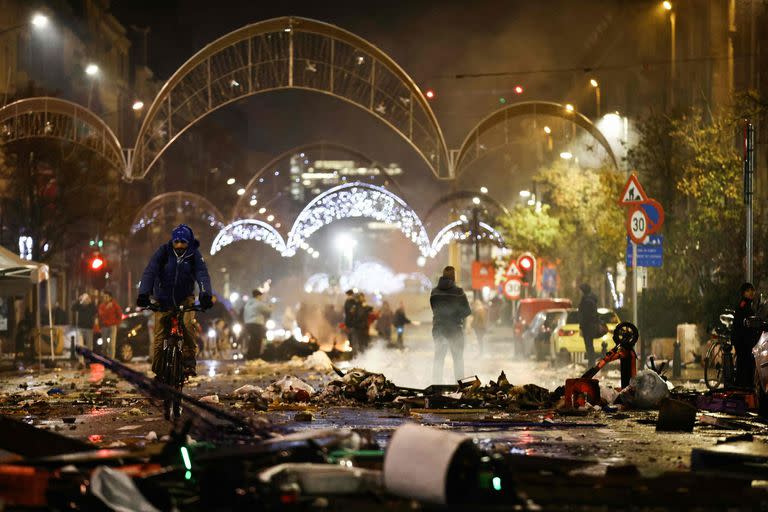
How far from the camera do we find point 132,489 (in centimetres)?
759

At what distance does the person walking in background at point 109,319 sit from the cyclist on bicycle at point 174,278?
63.2 feet

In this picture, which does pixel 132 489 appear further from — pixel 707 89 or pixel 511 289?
pixel 707 89

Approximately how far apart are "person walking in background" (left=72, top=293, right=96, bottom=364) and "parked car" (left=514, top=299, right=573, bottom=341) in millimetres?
12977

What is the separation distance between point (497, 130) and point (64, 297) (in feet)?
108

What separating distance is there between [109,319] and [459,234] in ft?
167

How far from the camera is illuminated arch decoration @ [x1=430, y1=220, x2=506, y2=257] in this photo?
246 ft

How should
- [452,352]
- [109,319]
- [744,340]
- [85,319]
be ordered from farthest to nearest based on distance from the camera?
[85,319] → [109,319] → [452,352] → [744,340]

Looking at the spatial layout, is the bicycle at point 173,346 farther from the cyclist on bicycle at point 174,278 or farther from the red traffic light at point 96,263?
the red traffic light at point 96,263

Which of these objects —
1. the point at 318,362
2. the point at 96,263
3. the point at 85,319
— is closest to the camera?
the point at 318,362

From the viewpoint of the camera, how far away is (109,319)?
33812mm

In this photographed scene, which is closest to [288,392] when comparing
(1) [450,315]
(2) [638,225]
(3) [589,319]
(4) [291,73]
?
(1) [450,315]

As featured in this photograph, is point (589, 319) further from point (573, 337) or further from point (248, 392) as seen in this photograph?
point (248, 392)

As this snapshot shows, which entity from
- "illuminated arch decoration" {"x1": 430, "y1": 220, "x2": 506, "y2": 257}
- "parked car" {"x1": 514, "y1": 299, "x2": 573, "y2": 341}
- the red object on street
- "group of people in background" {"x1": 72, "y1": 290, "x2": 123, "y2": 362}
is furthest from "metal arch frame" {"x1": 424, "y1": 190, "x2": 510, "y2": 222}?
"group of people in background" {"x1": 72, "y1": 290, "x2": 123, "y2": 362}

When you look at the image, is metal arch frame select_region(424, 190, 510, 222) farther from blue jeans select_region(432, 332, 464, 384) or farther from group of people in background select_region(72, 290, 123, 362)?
blue jeans select_region(432, 332, 464, 384)
